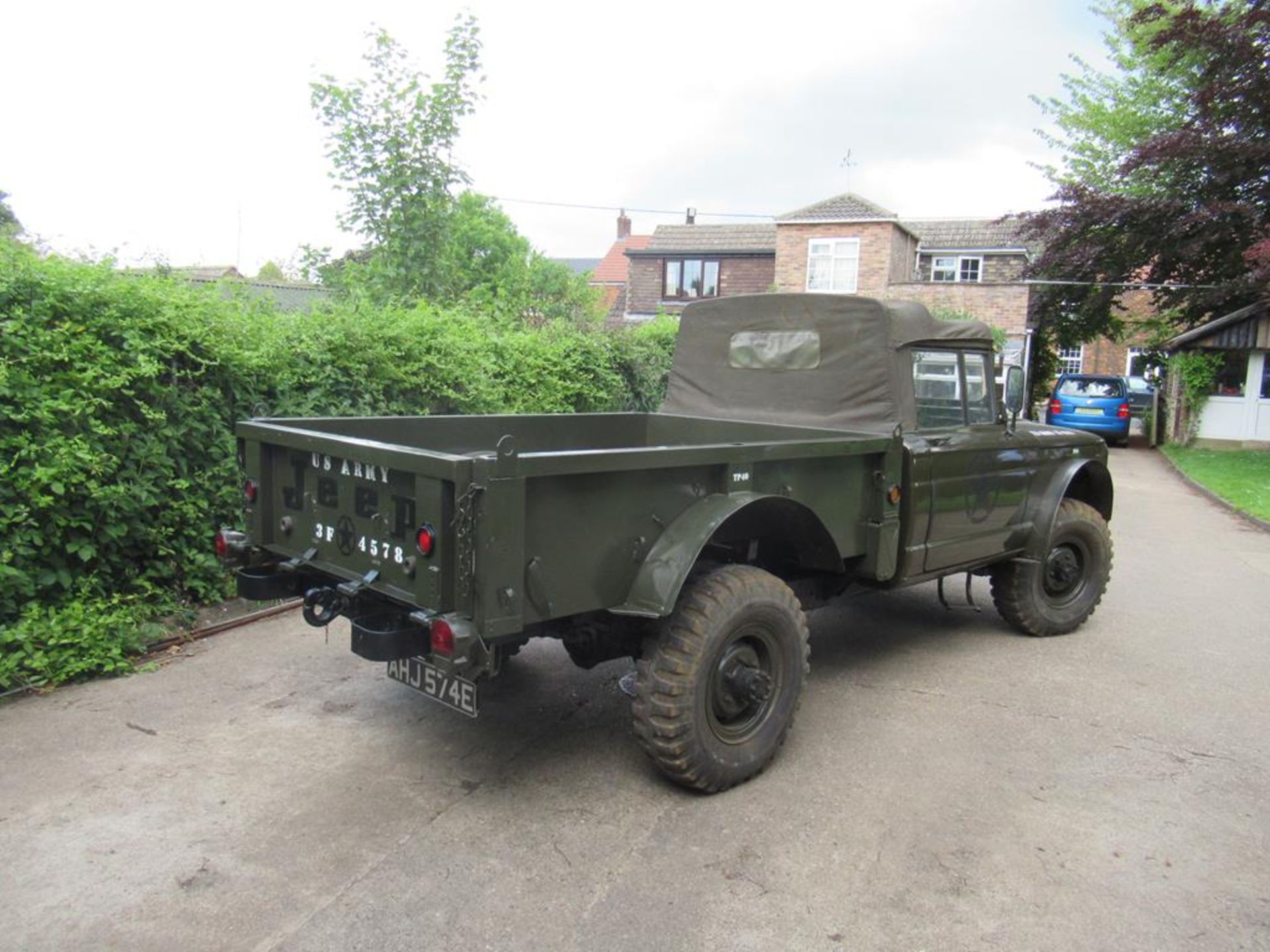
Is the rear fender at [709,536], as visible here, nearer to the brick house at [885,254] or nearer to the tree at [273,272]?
the tree at [273,272]

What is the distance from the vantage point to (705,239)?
35.0 meters

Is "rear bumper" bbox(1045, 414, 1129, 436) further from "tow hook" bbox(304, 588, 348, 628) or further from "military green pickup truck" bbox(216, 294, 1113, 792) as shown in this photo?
"tow hook" bbox(304, 588, 348, 628)

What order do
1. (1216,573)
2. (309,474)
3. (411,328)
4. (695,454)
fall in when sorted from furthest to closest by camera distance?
(1216,573) → (411,328) → (309,474) → (695,454)

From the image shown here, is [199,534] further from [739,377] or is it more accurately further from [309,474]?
[739,377]

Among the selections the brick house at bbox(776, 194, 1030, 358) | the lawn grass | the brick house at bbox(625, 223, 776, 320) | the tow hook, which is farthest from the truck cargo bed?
the brick house at bbox(625, 223, 776, 320)

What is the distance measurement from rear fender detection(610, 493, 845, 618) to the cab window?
3.85ft

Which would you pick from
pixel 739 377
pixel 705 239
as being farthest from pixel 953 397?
pixel 705 239

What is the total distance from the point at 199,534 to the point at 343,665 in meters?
1.31

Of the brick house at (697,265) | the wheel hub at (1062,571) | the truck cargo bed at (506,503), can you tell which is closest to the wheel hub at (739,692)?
the truck cargo bed at (506,503)

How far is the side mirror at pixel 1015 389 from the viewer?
17.5 feet

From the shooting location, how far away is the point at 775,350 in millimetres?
5461

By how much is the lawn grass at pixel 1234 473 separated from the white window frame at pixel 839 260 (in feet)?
35.9

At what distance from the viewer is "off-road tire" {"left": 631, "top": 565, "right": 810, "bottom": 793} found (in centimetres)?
347

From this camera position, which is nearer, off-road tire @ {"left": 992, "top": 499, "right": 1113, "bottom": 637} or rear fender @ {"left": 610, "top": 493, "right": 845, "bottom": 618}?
rear fender @ {"left": 610, "top": 493, "right": 845, "bottom": 618}
